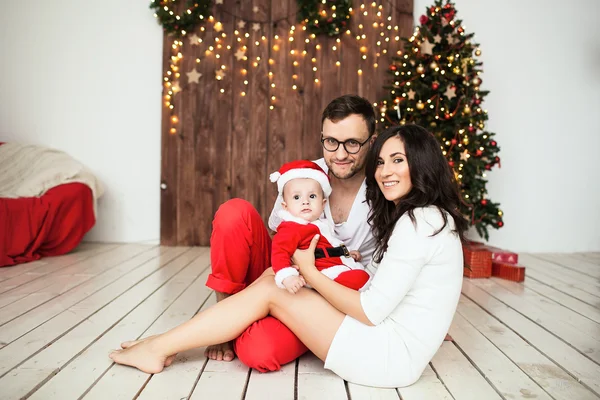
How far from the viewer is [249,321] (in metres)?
1.65

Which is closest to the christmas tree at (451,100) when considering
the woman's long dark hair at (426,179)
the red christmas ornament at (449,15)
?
the red christmas ornament at (449,15)

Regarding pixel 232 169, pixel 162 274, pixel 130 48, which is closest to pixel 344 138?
pixel 162 274

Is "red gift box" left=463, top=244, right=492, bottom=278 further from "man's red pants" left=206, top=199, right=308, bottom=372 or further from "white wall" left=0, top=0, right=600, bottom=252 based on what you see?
"man's red pants" left=206, top=199, right=308, bottom=372

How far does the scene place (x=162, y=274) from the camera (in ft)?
10.7

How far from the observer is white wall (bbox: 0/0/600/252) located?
4359mm

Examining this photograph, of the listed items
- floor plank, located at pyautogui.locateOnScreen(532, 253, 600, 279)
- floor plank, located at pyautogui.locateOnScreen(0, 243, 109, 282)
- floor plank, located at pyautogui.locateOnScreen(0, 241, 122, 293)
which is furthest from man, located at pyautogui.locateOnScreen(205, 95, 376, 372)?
floor plank, located at pyautogui.locateOnScreen(532, 253, 600, 279)

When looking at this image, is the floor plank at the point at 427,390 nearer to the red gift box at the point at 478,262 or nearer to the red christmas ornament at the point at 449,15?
the red gift box at the point at 478,262

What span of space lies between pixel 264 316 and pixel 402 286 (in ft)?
1.56

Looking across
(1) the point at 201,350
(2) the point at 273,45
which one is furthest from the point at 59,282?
(2) the point at 273,45

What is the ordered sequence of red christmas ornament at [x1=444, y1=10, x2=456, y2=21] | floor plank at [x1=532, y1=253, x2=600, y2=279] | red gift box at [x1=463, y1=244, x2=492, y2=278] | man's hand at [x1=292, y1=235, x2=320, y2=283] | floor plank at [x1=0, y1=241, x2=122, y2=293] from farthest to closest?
red christmas ornament at [x1=444, y1=10, x2=456, y2=21] → floor plank at [x1=532, y1=253, x2=600, y2=279] → red gift box at [x1=463, y1=244, x2=492, y2=278] → floor plank at [x1=0, y1=241, x2=122, y2=293] → man's hand at [x1=292, y1=235, x2=320, y2=283]

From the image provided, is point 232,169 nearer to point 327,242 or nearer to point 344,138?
point 344,138

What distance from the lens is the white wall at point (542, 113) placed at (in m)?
4.46

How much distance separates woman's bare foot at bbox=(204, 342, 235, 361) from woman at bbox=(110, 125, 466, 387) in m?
0.17

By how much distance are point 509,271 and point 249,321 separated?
2.39 meters
